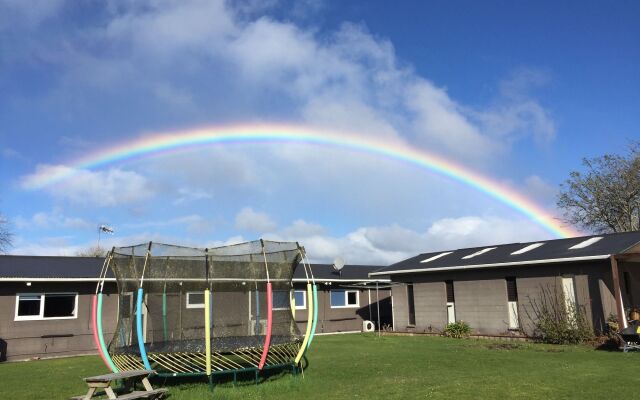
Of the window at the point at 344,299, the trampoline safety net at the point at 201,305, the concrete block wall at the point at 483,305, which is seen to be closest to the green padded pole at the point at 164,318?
the trampoline safety net at the point at 201,305

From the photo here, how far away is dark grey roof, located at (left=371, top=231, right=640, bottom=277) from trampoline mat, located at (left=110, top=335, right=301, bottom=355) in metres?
11.8

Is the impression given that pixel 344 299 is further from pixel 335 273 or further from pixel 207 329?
pixel 207 329

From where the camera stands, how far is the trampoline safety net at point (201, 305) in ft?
33.0

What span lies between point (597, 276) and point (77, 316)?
19621 mm

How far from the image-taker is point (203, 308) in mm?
10078

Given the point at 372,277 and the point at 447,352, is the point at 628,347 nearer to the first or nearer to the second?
the point at 447,352

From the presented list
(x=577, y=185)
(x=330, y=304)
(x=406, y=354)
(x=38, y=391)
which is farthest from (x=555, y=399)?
(x=577, y=185)

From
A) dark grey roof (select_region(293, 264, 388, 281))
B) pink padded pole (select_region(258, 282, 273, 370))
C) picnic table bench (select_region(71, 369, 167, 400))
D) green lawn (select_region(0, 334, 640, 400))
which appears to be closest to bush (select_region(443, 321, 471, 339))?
green lawn (select_region(0, 334, 640, 400))

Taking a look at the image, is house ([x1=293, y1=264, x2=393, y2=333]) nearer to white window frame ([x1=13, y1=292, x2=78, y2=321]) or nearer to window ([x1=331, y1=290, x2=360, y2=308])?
window ([x1=331, y1=290, x2=360, y2=308])

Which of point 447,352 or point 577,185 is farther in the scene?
point 577,185

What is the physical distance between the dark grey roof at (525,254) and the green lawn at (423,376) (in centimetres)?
363

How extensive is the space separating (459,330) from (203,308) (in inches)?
556

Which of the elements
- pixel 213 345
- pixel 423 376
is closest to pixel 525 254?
pixel 423 376

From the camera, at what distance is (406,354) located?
15.7m
